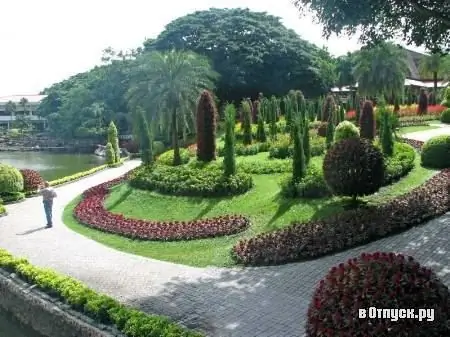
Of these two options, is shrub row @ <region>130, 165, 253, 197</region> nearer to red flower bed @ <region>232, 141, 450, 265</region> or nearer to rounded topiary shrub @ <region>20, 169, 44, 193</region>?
red flower bed @ <region>232, 141, 450, 265</region>

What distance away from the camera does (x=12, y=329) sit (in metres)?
11.6

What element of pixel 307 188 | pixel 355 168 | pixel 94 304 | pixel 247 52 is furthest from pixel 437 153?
pixel 247 52

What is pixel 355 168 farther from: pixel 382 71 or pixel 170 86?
pixel 382 71

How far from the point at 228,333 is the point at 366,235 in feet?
15.3

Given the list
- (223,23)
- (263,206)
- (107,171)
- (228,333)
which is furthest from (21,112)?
(228,333)

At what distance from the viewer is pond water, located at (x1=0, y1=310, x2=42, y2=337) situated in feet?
36.9

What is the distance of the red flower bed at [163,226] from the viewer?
14266mm

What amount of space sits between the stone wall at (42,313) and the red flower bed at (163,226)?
3.88 m

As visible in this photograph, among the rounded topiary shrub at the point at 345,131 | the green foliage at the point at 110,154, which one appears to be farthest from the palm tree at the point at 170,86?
the rounded topiary shrub at the point at 345,131

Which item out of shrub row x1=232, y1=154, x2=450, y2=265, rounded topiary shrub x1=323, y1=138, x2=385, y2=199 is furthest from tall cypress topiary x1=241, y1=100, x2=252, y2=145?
shrub row x1=232, y1=154, x2=450, y2=265

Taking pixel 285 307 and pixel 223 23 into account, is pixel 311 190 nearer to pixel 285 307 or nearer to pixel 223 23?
pixel 285 307

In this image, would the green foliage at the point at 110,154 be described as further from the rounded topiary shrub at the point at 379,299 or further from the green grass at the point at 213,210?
the rounded topiary shrub at the point at 379,299

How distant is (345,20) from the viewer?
1402 centimetres

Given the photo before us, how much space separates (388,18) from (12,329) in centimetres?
1278
